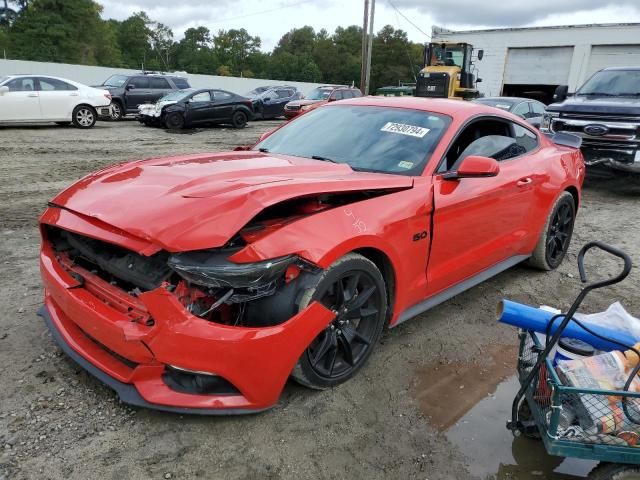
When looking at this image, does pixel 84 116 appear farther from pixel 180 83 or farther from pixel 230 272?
pixel 230 272

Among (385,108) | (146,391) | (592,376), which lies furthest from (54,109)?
(592,376)

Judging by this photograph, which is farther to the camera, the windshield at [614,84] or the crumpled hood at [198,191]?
the windshield at [614,84]

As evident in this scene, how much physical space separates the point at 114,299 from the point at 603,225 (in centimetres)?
629

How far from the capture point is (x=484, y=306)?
398cm

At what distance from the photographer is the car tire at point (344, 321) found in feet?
8.14

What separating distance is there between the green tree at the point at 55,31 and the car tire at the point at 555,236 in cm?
5349

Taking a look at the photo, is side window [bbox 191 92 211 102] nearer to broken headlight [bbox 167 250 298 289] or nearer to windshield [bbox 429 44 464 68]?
windshield [bbox 429 44 464 68]

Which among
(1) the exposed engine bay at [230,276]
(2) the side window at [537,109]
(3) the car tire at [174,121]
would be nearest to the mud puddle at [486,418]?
(1) the exposed engine bay at [230,276]

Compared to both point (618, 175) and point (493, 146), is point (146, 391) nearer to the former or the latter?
point (493, 146)

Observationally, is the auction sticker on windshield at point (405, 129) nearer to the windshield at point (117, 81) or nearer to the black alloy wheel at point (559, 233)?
the black alloy wheel at point (559, 233)

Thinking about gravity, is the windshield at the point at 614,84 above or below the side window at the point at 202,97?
above

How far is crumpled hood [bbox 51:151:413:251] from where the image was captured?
222cm

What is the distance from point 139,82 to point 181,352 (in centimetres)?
1717

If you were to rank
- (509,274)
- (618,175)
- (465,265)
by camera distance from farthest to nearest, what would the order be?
(618,175)
(509,274)
(465,265)
